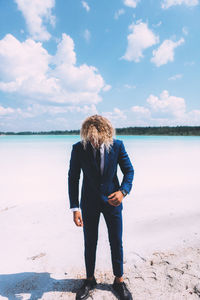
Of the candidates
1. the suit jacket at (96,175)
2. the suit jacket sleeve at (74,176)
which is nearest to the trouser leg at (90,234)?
the suit jacket at (96,175)

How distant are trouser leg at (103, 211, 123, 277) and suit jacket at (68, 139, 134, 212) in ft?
0.35

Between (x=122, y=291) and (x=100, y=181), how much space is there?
4.63ft

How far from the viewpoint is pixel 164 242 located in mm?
3484

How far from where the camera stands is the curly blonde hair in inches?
82.4

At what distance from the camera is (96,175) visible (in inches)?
86.1

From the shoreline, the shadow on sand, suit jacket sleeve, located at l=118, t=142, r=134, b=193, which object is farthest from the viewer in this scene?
the shadow on sand

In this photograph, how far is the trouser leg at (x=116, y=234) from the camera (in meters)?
2.28

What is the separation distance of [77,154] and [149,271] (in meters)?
1.96

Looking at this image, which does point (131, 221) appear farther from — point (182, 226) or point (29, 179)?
point (29, 179)

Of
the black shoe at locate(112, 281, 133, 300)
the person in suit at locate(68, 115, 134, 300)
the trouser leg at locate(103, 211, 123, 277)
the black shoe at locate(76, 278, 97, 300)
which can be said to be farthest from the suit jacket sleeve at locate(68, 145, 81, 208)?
the black shoe at locate(112, 281, 133, 300)

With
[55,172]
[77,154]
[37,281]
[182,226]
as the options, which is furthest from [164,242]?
[55,172]

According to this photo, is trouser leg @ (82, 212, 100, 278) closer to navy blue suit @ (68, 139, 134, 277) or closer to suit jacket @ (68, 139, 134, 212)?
navy blue suit @ (68, 139, 134, 277)

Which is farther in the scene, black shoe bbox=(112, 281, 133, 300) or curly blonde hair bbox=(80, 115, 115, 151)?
black shoe bbox=(112, 281, 133, 300)

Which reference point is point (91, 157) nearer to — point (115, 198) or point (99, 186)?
point (99, 186)
